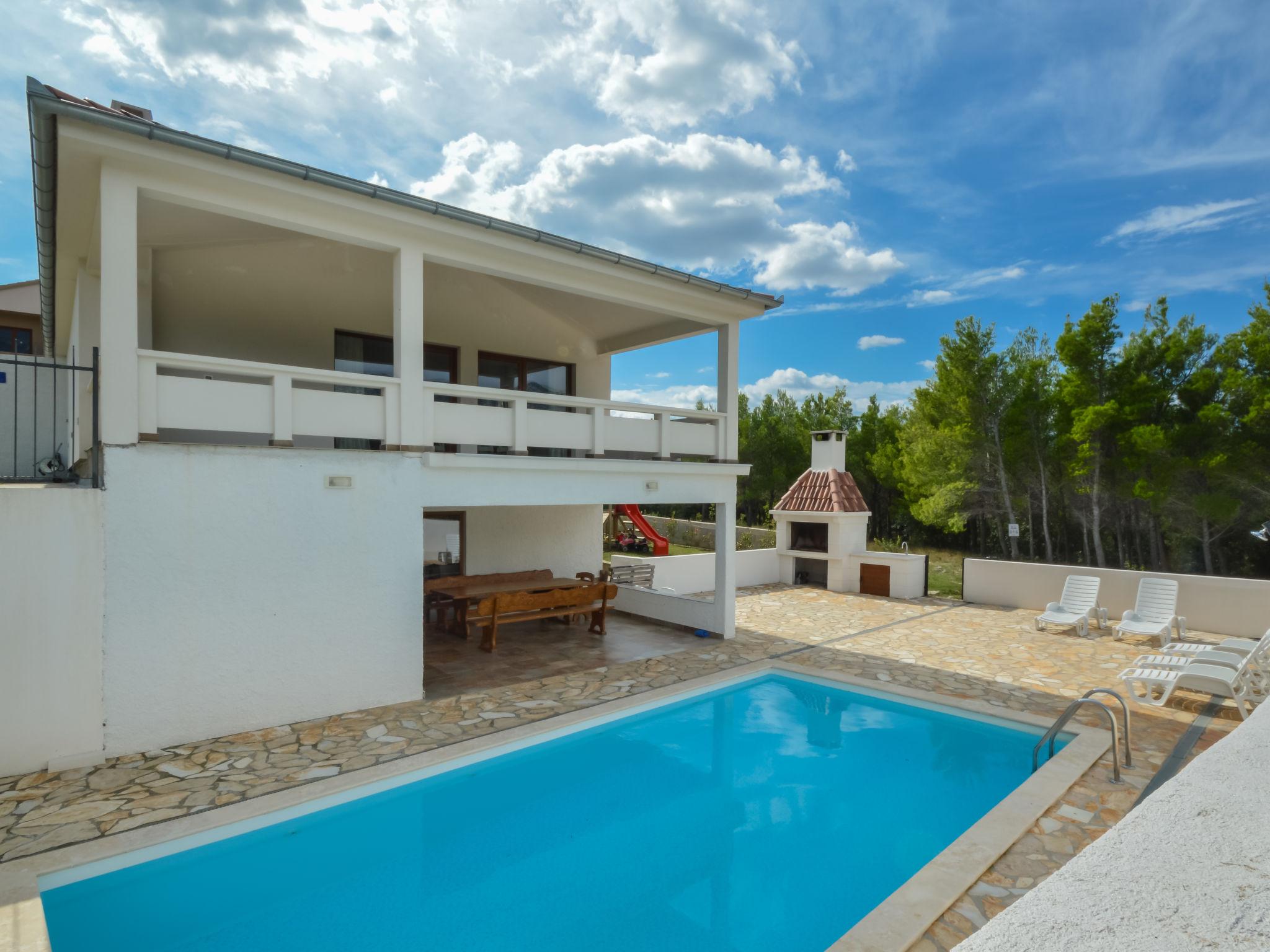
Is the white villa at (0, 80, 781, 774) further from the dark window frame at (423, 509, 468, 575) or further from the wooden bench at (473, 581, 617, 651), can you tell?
the dark window frame at (423, 509, 468, 575)

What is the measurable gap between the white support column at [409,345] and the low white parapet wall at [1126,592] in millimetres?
14932

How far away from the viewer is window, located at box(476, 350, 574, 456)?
45.1 feet

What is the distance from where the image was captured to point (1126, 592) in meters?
15.1

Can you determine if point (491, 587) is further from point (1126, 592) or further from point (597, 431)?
point (1126, 592)

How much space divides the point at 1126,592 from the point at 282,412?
17225 mm

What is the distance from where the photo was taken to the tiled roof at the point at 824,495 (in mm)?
19781

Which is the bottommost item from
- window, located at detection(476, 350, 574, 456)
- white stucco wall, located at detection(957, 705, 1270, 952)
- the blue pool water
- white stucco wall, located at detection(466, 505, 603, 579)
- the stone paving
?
the blue pool water

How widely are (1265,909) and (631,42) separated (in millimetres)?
14465

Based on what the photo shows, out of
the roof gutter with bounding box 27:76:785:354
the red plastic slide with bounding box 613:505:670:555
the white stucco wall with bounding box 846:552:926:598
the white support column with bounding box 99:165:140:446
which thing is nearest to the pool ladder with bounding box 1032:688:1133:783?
the roof gutter with bounding box 27:76:785:354

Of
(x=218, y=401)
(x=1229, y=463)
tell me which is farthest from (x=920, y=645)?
(x=1229, y=463)

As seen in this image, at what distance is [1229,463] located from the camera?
23.5 metres

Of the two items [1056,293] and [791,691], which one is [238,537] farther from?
[1056,293]

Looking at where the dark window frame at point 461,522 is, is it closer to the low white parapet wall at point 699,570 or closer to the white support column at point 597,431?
the white support column at point 597,431

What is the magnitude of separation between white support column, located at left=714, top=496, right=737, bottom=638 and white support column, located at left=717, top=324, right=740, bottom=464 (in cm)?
Result: 102
